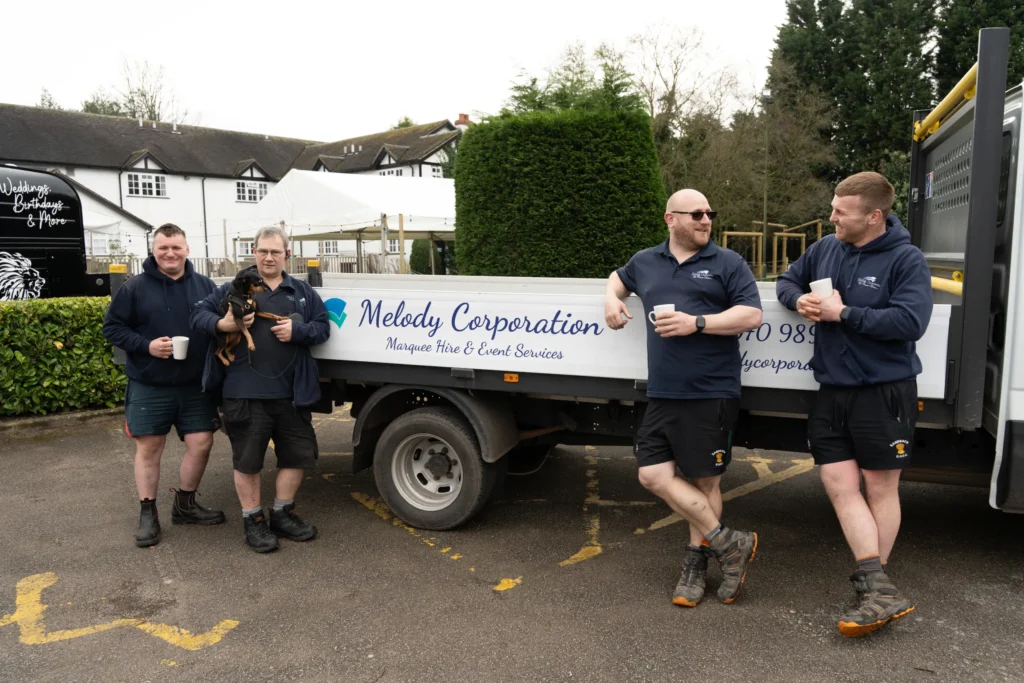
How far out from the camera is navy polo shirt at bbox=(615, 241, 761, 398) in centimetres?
352

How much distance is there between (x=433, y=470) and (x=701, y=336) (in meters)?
1.90

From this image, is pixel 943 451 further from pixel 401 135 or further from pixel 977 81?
pixel 401 135

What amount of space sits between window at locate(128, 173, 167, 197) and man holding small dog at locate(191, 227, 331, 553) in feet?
146

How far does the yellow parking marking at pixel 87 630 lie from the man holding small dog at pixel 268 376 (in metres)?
0.87

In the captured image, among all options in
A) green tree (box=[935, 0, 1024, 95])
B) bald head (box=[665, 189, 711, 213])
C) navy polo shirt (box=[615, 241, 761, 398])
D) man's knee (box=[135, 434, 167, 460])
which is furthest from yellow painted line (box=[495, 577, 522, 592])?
green tree (box=[935, 0, 1024, 95])

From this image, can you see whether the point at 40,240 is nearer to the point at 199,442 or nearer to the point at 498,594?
the point at 199,442

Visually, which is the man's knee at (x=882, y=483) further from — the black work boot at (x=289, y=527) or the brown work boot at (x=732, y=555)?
the black work boot at (x=289, y=527)

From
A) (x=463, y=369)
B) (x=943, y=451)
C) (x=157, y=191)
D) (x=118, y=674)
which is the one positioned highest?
(x=157, y=191)

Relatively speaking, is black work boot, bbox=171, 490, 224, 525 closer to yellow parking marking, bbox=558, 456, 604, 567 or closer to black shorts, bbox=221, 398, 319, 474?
black shorts, bbox=221, 398, 319, 474

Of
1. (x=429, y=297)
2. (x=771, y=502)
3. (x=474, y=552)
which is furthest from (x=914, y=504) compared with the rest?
(x=429, y=297)

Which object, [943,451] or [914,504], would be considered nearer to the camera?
[943,451]

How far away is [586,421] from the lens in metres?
4.54

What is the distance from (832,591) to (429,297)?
249cm

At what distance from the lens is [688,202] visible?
3.53m
